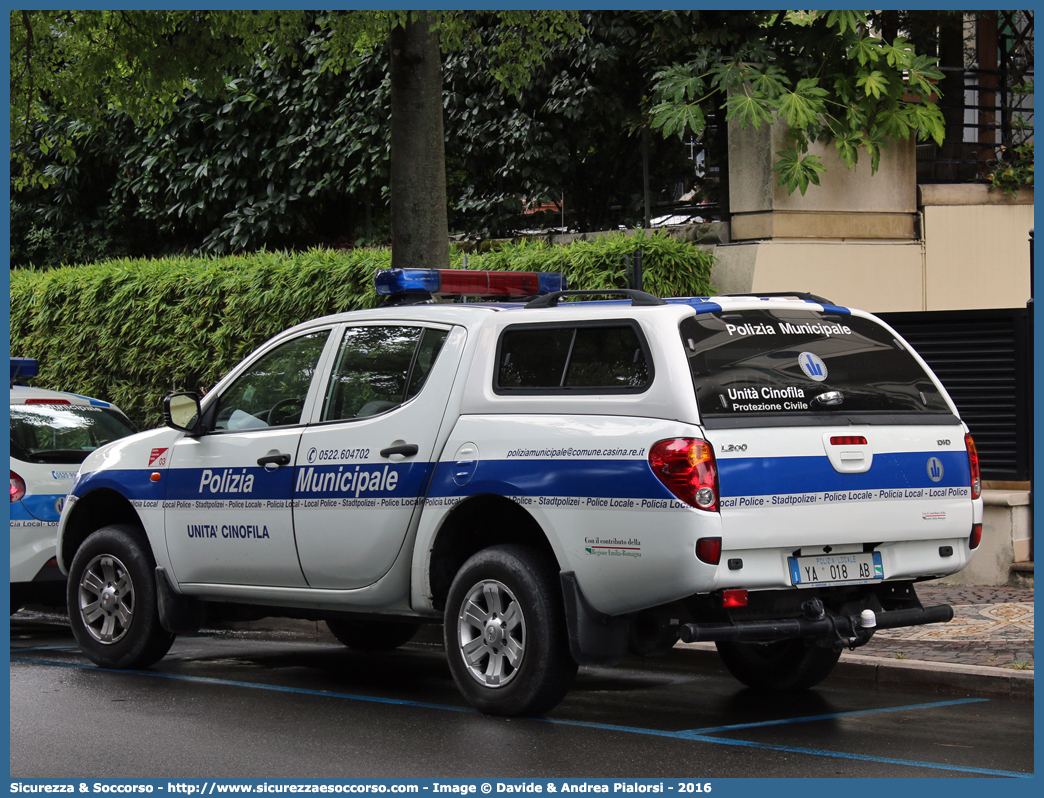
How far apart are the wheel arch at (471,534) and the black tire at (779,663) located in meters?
1.43

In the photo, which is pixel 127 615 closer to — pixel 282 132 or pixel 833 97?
pixel 833 97

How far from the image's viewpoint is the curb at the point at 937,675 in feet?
23.6

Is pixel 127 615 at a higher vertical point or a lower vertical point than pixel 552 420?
lower

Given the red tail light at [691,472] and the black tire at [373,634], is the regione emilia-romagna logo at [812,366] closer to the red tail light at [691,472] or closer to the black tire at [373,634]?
the red tail light at [691,472]

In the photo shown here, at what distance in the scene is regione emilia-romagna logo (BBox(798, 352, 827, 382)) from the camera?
6414 millimetres

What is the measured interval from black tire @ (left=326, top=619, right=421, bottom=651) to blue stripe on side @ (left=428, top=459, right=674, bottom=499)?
8.59 ft

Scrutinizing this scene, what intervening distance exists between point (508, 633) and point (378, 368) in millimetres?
1716

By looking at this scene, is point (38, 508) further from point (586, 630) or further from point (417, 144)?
point (586, 630)

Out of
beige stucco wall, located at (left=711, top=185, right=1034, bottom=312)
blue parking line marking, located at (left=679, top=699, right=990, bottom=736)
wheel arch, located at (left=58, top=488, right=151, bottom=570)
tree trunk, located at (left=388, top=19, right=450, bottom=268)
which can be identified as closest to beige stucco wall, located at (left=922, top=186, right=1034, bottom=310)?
beige stucco wall, located at (left=711, top=185, right=1034, bottom=312)

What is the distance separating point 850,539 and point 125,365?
11.6 m

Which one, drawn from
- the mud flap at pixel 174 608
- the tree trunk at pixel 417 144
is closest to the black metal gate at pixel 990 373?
the tree trunk at pixel 417 144

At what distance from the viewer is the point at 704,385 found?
20.0 ft

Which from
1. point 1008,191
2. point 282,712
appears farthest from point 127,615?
point 1008,191

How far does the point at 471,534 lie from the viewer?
7020 mm
